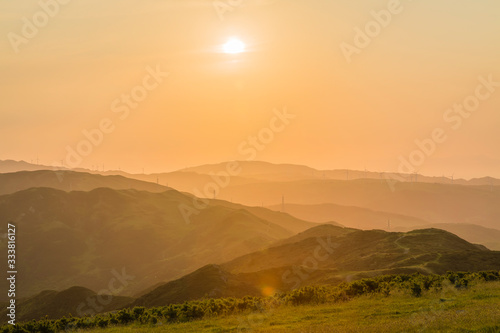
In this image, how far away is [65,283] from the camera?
16700 centimetres

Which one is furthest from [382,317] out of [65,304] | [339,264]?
[65,304]

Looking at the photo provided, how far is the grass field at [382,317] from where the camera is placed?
20.7 metres

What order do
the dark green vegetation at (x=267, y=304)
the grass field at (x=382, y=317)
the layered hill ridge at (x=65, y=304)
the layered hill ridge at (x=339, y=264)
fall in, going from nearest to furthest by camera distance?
the grass field at (x=382, y=317) → the dark green vegetation at (x=267, y=304) → the layered hill ridge at (x=339, y=264) → the layered hill ridge at (x=65, y=304)

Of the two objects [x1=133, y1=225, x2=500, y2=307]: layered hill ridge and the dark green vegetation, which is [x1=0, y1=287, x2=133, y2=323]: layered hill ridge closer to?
[x1=133, y1=225, x2=500, y2=307]: layered hill ridge

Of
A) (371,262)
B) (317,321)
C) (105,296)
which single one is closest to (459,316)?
(317,321)

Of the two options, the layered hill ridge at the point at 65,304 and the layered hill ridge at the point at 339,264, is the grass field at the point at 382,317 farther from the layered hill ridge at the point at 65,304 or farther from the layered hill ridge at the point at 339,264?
the layered hill ridge at the point at 65,304

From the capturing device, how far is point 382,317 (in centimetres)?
2525

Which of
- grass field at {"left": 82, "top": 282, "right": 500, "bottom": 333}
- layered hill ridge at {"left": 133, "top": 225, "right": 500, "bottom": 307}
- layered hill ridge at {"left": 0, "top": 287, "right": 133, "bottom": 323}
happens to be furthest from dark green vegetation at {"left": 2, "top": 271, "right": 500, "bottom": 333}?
layered hill ridge at {"left": 0, "top": 287, "right": 133, "bottom": 323}

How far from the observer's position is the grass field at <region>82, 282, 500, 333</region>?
20.7 m

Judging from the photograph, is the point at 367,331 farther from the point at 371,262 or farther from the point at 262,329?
the point at 371,262

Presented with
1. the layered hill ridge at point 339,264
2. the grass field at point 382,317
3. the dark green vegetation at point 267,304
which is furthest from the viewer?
the layered hill ridge at point 339,264

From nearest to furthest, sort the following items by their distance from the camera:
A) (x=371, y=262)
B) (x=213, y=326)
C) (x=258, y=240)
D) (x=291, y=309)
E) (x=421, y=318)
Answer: (x=421, y=318) < (x=213, y=326) < (x=291, y=309) < (x=371, y=262) < (x=258, y=240)

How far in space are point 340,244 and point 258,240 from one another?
70.0m

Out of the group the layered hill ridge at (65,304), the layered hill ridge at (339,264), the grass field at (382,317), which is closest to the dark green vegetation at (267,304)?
the grass field at (382,317)
